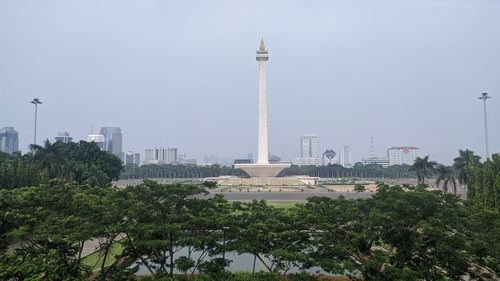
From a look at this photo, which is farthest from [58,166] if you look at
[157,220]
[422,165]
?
[422,165]

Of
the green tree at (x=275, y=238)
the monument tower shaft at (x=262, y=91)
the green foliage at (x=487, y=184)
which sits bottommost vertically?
the green tree at (x=275, y=238)

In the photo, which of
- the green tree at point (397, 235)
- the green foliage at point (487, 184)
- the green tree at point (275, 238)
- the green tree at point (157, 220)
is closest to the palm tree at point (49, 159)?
the green tree at point (157, 220)

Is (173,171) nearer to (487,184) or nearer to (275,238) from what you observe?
(487,184)

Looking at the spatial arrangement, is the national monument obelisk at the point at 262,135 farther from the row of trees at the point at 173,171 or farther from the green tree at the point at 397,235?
the green tree at the point at 397,235

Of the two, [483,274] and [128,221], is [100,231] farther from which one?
[483,274]

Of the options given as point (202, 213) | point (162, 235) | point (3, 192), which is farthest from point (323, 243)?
point (3, 192)
